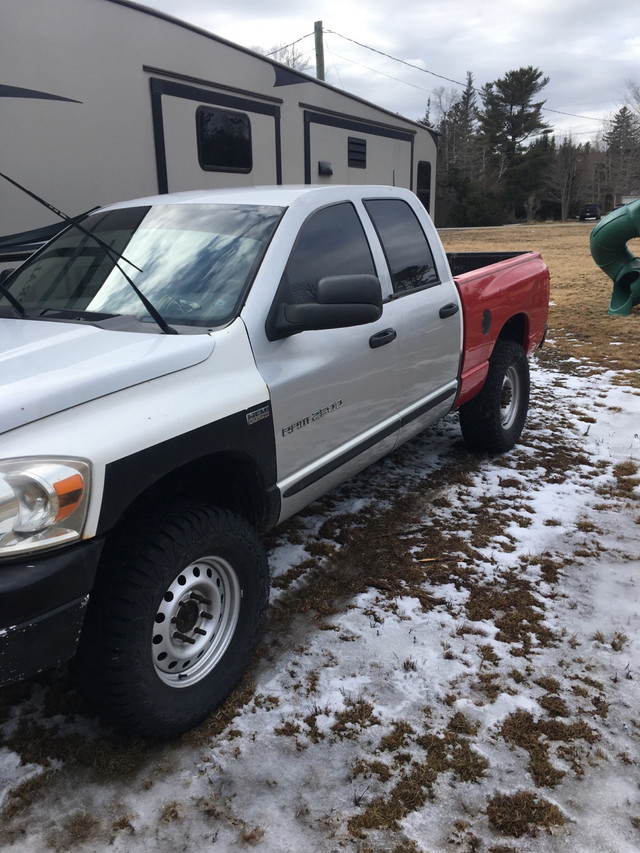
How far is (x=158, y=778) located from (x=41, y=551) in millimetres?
952

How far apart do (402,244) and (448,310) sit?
0.49 metres

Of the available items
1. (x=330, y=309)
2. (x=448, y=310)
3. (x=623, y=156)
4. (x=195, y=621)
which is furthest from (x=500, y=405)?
(x=623, y=156)

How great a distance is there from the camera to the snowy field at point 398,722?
211cm

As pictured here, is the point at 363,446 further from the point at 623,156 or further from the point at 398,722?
the point at 623,156

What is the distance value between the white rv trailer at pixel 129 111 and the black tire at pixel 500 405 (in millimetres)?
3083

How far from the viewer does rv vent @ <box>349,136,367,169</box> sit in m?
A: 8.16

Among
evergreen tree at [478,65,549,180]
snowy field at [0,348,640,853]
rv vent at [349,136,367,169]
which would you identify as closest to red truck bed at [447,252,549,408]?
snowy field at [0,348,640,853]

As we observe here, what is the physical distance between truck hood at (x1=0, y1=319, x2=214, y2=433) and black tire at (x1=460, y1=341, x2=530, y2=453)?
2.81 meters

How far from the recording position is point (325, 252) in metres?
3.27

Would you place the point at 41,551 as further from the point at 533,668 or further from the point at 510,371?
the point at 510,371

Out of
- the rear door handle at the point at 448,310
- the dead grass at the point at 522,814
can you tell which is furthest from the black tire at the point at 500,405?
the dead grass at the point at 522,814

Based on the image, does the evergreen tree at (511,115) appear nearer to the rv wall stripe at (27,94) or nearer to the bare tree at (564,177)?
the bare tree at (564,177)

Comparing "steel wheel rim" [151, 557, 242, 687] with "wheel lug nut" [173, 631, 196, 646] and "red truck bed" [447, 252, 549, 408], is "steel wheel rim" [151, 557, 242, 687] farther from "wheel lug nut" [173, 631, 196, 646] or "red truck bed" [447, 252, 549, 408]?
"red truck bed" [447, 252, 549, 408]

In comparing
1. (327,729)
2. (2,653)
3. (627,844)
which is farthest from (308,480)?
(627,844)
